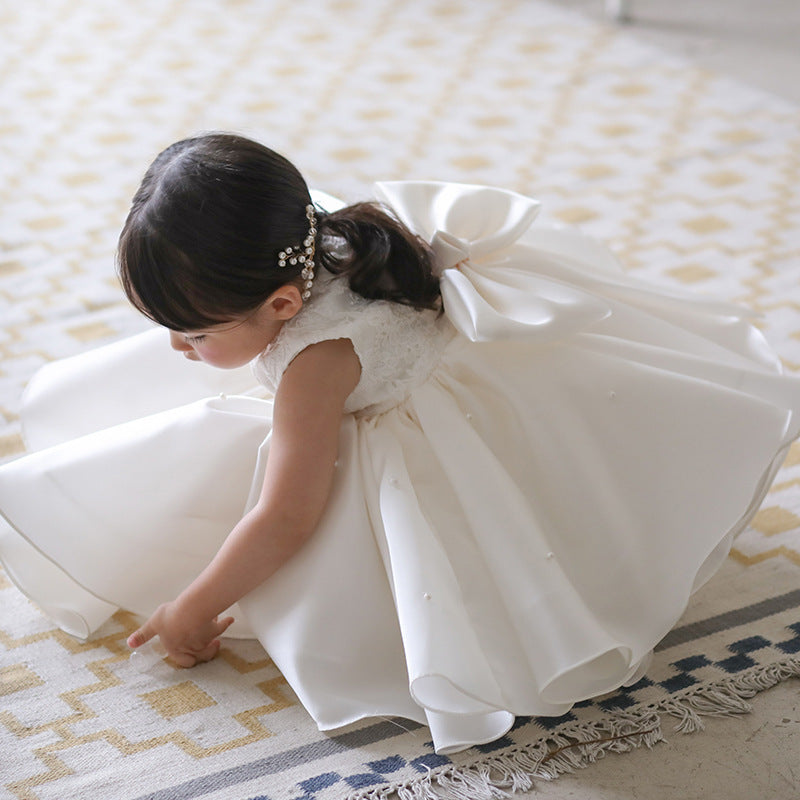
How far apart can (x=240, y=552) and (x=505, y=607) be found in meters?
0.25

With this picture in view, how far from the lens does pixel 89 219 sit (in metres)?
2.18

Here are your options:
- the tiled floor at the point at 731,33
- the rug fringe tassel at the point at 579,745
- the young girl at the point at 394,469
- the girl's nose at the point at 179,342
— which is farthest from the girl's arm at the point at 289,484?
the tiled floor at the point at 731,33

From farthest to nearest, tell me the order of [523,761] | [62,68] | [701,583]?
1. [62,68]
2. [701,583]
3. [523,761]

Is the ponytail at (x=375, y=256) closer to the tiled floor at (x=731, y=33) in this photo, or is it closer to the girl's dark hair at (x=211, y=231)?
the girl's dark hair at (x=211, y=231)

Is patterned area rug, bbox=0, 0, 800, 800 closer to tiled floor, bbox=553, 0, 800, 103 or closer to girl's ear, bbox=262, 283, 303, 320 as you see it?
tiled floor, bbox=553, 0, 800, 103

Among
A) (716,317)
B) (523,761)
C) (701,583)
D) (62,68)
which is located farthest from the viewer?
(62,68)

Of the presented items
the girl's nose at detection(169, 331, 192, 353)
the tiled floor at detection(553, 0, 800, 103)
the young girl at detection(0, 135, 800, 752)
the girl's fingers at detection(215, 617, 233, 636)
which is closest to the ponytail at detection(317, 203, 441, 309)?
the young girl at detection(0, 135, 800, 752)

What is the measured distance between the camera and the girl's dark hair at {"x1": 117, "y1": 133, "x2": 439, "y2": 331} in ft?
3.25

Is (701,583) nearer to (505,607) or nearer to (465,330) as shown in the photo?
(505,607)

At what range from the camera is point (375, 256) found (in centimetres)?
108

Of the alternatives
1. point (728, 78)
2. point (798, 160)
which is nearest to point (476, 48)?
point (728, 78)

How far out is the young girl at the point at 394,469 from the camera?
1.00 meters

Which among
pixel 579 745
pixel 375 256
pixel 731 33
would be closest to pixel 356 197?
pixel 375 256

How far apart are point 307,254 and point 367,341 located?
0.33 feet
